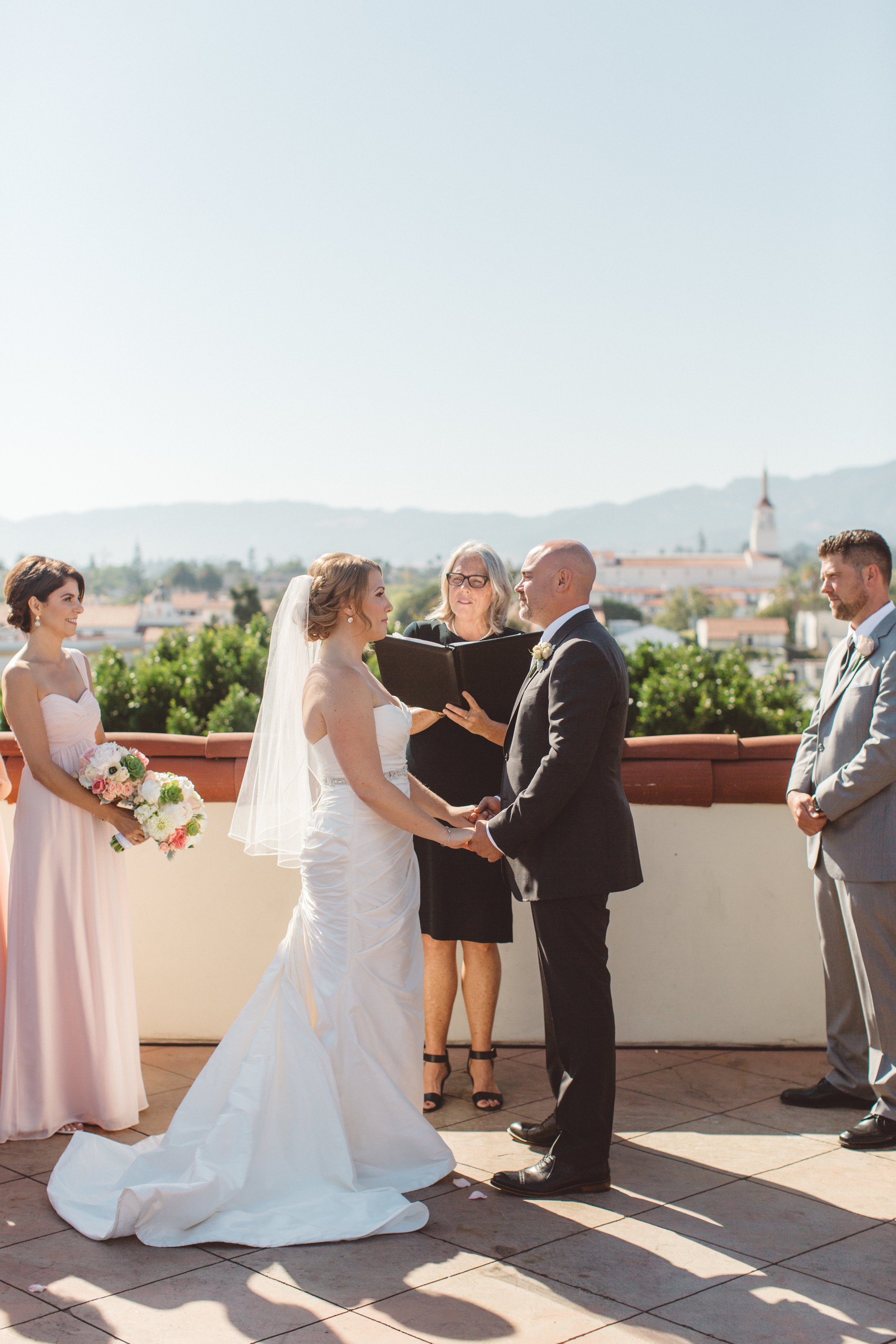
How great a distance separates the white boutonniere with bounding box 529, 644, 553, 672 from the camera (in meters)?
3.39

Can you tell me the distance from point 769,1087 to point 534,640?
1874mm

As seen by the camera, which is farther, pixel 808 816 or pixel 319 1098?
pixel 808 816

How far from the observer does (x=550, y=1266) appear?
2.81m

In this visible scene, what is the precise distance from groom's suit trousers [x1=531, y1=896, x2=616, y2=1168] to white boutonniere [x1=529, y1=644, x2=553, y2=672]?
0.71 metres

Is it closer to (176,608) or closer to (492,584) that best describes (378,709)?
(492,584)

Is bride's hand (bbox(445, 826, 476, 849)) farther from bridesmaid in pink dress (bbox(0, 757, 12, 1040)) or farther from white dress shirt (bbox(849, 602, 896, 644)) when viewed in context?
bridesmaid in pink dress (bbox(0, 757, 12, 1040))

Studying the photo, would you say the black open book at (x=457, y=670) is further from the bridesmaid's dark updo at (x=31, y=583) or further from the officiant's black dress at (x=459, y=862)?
the bridesmaid's dark updo at (x=31, y=583)

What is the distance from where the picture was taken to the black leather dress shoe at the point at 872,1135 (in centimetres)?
356

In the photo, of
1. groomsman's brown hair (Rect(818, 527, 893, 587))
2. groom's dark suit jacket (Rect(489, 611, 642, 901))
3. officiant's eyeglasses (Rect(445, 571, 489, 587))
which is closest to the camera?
groom's dark suit jacket (Rect(489, 611, 642, 901))

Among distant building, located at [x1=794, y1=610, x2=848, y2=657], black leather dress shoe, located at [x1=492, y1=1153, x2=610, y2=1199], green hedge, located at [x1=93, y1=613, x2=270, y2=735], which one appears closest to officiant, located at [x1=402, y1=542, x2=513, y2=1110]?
black leather dress shoe, located at [x1=492, y1=1153, x2=610, y2=1199]

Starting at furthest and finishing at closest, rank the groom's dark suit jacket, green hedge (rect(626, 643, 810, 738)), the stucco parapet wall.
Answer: green hedge (rect(626, 643, 810, 738)), the stucco parapet wall, the groom's dark suit jacket

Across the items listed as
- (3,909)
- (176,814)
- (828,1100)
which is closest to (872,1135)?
(828,1100)

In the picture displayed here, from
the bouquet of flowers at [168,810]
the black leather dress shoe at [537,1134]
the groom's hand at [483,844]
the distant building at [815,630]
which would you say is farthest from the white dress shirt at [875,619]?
the distant building at [815,630]

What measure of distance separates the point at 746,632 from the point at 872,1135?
138333mm
